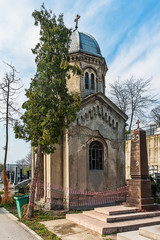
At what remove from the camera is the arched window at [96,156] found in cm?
1415

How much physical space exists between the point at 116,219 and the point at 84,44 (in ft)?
42.1

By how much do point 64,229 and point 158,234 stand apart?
3.71 meters

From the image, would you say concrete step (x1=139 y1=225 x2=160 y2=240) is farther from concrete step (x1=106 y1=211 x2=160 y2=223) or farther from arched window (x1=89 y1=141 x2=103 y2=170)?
arched window (x1=89 y1=141 x2=103 y2=170)

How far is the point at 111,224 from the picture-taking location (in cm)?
856

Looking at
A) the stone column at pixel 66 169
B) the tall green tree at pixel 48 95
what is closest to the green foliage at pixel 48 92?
the tall green tree at pixel 48 95

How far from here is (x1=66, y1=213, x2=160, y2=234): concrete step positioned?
8.14 meters

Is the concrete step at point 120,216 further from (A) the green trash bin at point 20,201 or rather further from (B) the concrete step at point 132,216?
(A) the green trash bin at point 20,201

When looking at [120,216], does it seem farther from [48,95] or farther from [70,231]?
[48,95]

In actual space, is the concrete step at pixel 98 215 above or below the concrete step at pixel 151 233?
below

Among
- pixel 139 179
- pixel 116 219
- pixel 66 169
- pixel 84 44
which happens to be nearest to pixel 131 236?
pixel 116 219

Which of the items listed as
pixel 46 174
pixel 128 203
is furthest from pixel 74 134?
pixel 128 203

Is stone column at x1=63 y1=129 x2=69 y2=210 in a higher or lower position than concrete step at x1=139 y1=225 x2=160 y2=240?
higher

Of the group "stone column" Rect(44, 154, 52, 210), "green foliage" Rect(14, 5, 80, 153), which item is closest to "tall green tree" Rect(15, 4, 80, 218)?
"green foliage" Rect(14, 5, 80, 153)

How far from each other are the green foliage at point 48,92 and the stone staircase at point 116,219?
12.0ft
